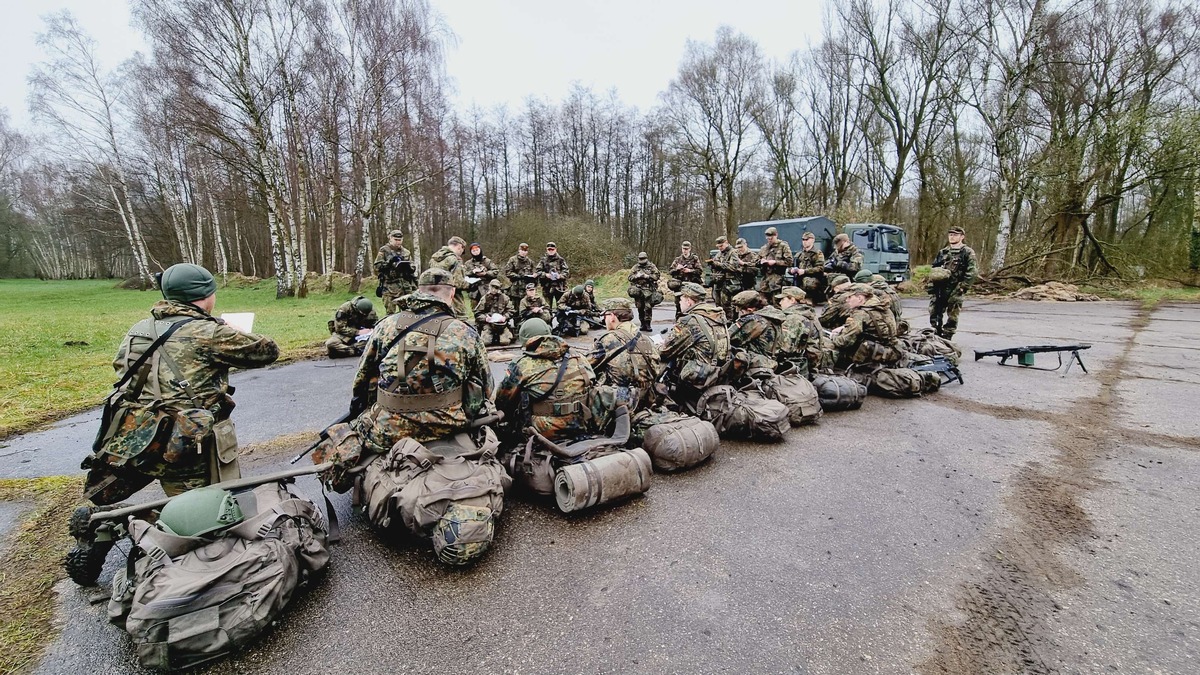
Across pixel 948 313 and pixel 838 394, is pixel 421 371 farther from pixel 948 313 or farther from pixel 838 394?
pixel 948 313

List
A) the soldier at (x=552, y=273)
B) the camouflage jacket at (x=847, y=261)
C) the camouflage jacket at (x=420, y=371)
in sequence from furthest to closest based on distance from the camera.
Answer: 1. the soldier at (x=552, y=273)
2. the camouflage jacket at (x=847, y=261)
3. the camouflage jacket at (x=420, y=371)

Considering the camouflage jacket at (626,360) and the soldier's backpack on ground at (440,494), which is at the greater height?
the camouflage jacket at (626,360)

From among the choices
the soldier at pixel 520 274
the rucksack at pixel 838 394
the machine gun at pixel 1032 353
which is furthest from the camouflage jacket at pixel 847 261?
the soldier at pixel 520 274

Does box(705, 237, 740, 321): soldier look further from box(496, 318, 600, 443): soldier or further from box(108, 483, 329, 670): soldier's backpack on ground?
box(108, 483, 329, 670): soldier's backpack on ground

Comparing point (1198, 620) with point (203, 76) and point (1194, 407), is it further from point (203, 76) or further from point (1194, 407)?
point (203, 76)

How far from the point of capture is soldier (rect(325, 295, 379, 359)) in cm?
889

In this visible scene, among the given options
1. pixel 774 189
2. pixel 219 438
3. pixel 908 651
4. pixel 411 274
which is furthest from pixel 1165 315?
pixel 774 189

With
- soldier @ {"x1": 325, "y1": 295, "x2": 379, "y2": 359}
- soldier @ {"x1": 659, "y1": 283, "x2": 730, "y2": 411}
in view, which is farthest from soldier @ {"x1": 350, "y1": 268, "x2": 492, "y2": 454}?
soldier @ {"x1": 325, "y1": 295, "x2": 379, "y2": 359}

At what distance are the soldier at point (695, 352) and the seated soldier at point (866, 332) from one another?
2288 millimetres

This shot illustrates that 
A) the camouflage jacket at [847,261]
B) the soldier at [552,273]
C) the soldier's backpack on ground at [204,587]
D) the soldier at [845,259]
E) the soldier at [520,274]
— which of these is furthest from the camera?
the soldier at [552,273]

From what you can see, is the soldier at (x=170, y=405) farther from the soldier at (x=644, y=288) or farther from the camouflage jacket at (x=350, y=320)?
the soldier at (x=644, y=288)

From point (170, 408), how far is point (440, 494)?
65.3 inches

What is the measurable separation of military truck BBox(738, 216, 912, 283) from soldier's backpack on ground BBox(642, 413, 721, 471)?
15534mm

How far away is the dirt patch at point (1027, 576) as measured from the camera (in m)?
2.18
